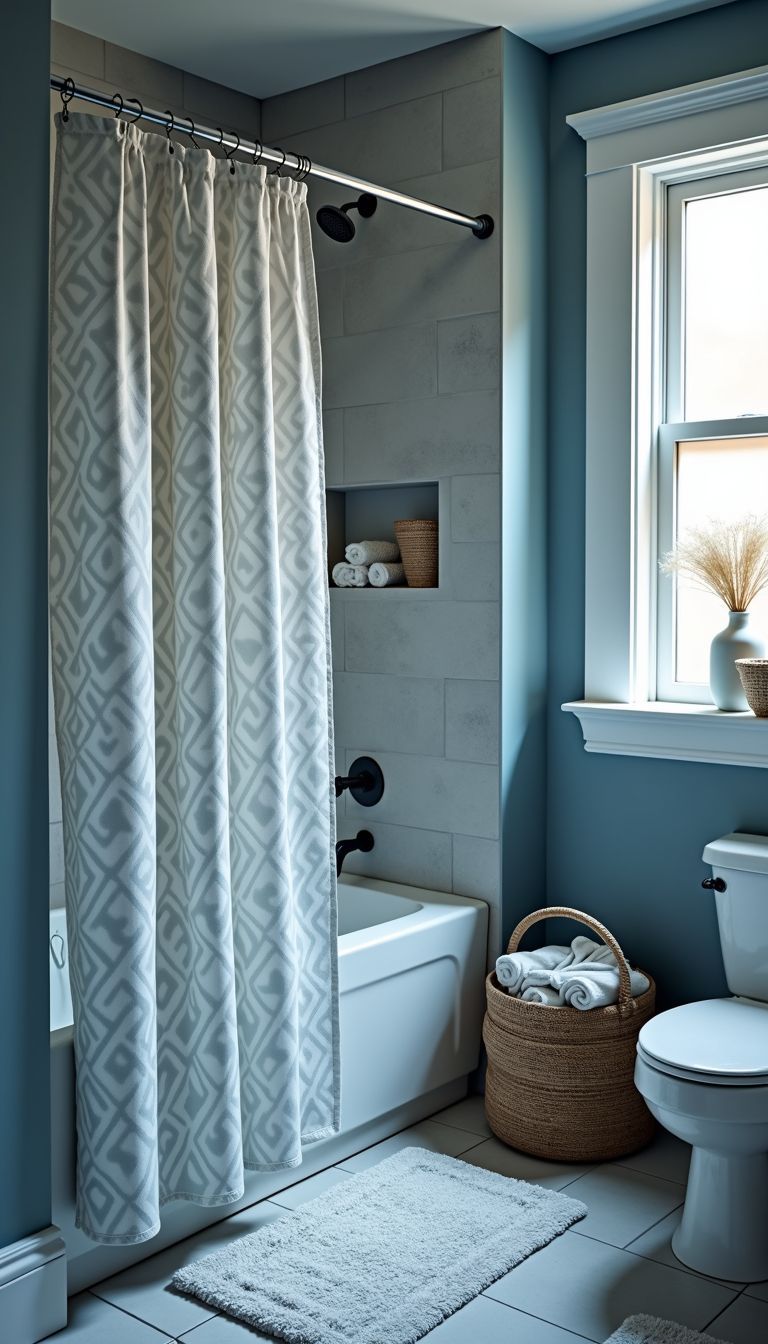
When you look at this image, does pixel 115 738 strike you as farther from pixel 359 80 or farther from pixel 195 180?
pixel 359 80

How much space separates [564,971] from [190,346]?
5.31 ft

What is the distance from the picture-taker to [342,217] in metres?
3.07

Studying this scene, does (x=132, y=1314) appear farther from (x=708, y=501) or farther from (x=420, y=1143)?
(x=708, y=501)

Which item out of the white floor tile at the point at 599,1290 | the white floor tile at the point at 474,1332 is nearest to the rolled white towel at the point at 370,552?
the white floor tile at the point at 599,1290

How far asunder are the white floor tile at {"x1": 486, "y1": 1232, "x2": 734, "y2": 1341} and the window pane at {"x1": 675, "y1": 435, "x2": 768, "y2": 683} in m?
1.36

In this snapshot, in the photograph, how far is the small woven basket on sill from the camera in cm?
277

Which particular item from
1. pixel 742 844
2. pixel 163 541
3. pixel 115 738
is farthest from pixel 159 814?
pixel 742 844

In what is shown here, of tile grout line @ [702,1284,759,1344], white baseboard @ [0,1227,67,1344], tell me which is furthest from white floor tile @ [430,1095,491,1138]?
white baseboard @ [0,1227,67,1344]

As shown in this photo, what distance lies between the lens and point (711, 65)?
2859mm

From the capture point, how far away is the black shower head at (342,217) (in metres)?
3.05

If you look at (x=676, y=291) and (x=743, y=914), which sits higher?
(x=676, y=291)

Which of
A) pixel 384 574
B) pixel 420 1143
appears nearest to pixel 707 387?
pixel 384 574

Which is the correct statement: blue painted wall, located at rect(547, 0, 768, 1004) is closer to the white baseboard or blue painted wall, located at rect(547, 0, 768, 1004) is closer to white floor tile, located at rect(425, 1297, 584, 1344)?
white floor tile, located at rect(425, 1297, 584, 1344)

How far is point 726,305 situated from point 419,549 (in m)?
0.95
